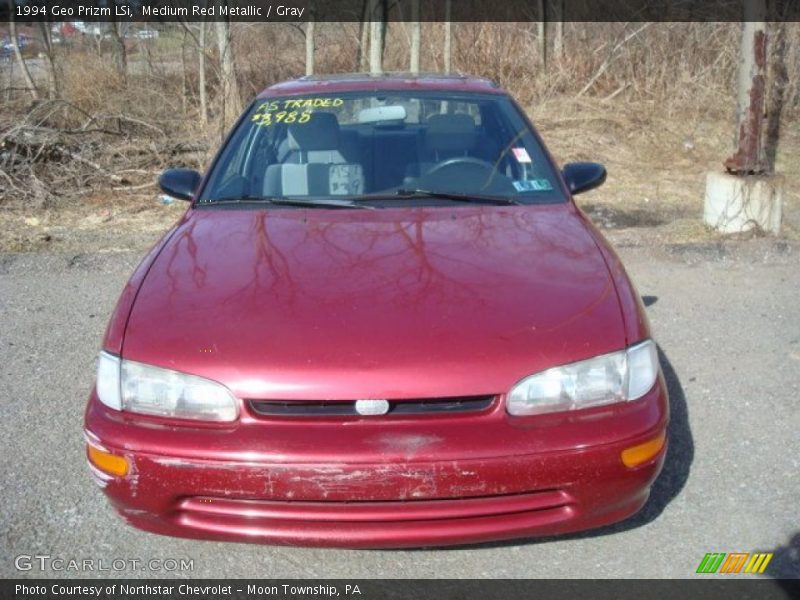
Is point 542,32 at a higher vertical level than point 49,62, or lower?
higher

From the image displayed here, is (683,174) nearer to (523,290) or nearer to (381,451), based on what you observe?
(523,290)

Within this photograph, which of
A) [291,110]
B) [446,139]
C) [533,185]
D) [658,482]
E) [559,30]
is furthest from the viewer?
[559,30]

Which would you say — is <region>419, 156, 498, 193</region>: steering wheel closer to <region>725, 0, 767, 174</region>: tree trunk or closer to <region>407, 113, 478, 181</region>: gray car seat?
<region>407, 113, 478, 181</region>: gray car seat

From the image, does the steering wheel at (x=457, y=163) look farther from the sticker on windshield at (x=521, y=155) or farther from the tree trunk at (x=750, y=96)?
the tree trunk at (x=750, y=96)

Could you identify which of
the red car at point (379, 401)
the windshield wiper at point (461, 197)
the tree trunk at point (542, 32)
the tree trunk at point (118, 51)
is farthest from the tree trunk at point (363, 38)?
the red car at point (379, 401)

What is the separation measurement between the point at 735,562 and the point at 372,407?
1.39 m

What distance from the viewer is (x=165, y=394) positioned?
2584 millimetres

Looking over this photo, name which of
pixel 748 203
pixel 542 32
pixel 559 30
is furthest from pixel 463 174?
pixel 559 30

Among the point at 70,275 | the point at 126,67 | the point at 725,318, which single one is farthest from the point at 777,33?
the point at 70,275

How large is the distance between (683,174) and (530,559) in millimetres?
8123

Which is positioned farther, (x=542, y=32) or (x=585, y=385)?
(x=542, y=32)

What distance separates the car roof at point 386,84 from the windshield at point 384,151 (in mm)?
60

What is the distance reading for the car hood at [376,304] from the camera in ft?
8.27

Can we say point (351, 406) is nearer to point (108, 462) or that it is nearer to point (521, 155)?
point (108, 462)
